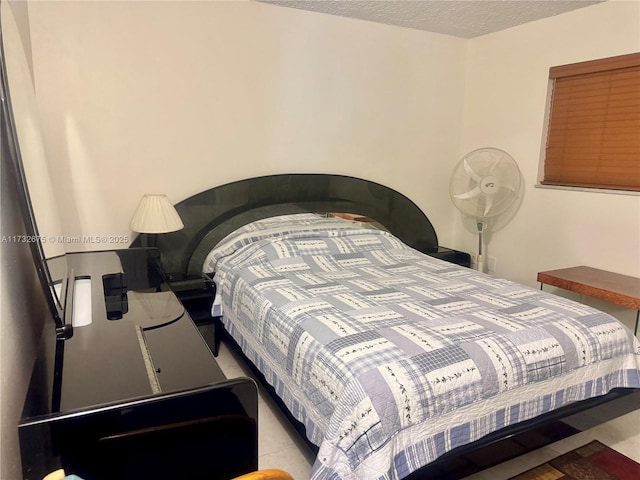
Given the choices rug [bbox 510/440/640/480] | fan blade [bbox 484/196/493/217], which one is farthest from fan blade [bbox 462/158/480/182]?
rug [bbox 510/440/640/480]

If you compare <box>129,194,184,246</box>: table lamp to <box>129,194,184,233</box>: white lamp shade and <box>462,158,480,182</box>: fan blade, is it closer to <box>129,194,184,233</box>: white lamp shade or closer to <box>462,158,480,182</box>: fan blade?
<box>129,194,184,233</box>: white lamp shade

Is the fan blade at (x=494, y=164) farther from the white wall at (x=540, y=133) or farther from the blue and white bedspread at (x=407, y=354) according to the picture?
the blue and white bedspread at (x=407, y=354)

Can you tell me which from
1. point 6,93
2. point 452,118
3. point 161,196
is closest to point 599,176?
point 452,118

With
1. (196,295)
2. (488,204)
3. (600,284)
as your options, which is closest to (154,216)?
(196,295)

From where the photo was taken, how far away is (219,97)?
2904 millimetres

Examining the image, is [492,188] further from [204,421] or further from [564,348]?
[204,421]

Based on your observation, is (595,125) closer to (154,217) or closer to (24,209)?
(154,217)

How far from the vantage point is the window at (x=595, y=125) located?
8.89ft

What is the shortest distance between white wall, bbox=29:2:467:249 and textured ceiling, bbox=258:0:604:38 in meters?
0.12

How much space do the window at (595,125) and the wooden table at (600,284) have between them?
57 centimetres

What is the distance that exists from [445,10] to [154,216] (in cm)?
240

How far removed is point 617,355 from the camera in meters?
1.89

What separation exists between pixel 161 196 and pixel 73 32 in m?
1.03

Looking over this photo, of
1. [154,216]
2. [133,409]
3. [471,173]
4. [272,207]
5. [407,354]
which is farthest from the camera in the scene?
[471,173]
